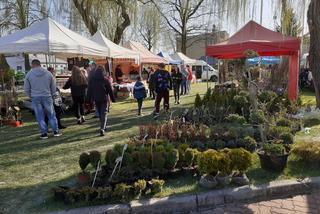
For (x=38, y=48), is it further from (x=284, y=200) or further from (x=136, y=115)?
(x=284, y=200)

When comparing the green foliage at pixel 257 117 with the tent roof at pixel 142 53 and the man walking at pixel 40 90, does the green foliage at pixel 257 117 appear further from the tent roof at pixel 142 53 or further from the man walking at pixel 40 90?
the tent roof at pixel 142 53

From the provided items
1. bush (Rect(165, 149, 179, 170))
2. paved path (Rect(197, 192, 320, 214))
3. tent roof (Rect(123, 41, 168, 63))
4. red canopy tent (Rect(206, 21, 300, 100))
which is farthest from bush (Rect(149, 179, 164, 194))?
tent roof (Rect(123, 41, 168, 63))

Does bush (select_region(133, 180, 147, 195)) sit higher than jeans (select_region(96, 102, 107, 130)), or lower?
lower

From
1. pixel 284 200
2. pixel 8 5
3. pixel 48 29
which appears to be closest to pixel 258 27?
pixel 48 29

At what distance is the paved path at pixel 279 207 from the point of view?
4484mm

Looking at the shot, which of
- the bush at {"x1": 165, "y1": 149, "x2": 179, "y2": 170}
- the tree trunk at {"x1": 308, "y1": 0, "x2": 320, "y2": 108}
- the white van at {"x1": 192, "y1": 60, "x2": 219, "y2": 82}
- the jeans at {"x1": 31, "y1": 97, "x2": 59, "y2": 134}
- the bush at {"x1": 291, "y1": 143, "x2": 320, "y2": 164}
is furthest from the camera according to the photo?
the white van at {"x1": 192, "y1": 60, "x2": 219, "y2": 82}

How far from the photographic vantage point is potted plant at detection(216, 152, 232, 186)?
4.91 m

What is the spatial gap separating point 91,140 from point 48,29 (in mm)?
4643

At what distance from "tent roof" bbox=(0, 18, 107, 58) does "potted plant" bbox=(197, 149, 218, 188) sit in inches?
282

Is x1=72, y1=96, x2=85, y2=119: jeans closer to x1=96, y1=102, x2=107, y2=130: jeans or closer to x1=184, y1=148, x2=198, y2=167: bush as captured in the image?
x1=96, y1=102, x2=107, y2=130: jeans

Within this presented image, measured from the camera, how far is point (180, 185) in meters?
5.12

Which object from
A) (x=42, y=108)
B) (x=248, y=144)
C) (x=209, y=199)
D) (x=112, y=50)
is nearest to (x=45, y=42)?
(x=42, y=108)

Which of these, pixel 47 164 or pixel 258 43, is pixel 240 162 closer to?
pixel 47 164

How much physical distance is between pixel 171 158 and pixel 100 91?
4.01 m
